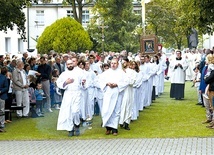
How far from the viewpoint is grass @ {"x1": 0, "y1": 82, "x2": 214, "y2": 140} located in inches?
668

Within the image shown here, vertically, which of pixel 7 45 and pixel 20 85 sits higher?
pixel 7 45

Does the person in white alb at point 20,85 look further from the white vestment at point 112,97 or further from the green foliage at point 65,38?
the green foliage at point 65,38

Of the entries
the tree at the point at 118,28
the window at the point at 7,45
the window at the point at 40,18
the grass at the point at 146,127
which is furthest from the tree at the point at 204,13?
the window at the point at 40,18

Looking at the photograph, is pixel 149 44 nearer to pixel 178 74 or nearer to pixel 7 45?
pixel 178 74

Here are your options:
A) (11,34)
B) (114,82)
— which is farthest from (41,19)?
(114,82)

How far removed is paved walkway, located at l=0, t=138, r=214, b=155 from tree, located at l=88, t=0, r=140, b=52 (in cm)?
4755

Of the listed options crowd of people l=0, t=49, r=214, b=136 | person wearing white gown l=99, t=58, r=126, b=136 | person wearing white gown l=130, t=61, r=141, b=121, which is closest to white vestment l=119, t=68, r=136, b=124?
crowd of people l=0, t=49, r=214, b=136

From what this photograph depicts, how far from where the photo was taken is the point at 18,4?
21.0 metres

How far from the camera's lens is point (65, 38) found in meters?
45.0

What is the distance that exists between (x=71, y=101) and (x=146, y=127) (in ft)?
8.96

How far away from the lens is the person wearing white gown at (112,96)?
17219mm

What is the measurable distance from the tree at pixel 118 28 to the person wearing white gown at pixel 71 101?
45.8m

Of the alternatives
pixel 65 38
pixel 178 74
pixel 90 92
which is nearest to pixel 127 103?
pixel 90 92

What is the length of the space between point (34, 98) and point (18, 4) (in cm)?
348
